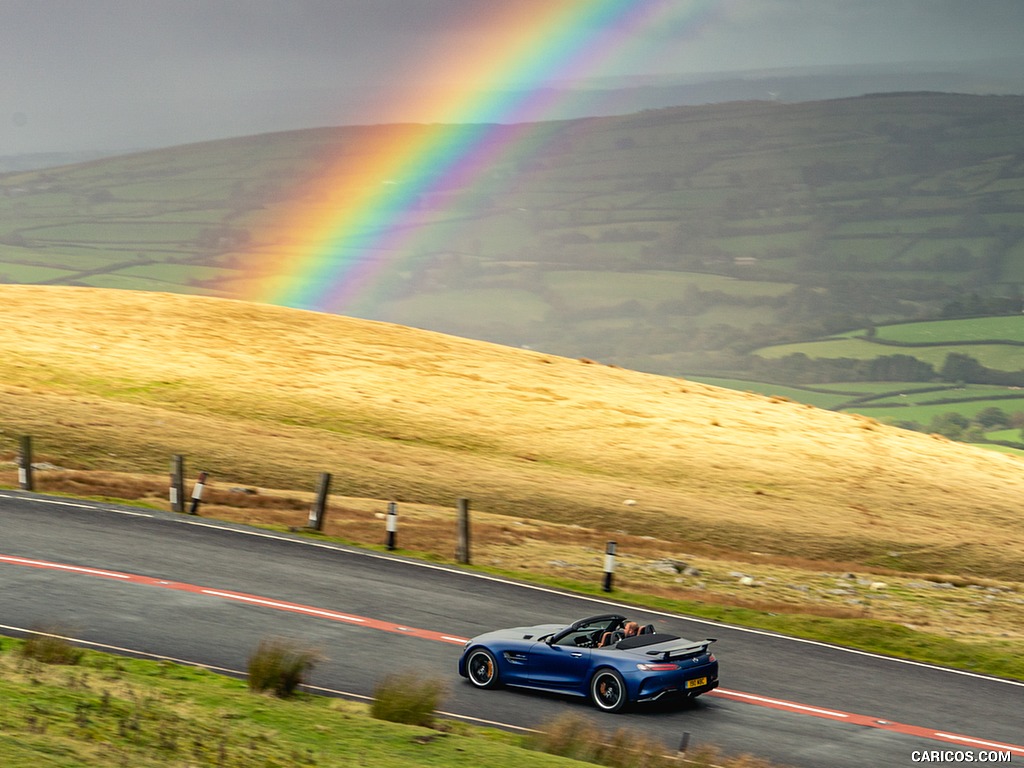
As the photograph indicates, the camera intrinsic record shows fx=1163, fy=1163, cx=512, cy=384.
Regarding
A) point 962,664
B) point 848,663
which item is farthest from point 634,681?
point 962,664

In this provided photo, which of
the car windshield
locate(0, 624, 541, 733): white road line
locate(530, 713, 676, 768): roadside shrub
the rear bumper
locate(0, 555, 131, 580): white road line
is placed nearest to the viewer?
locate(530, 713, 676, 768): roadside shrub

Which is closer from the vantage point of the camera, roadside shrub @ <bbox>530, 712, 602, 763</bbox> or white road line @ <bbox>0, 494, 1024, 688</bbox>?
roadside shrub @ <bbox>530, 712, 602, 763</bbox>

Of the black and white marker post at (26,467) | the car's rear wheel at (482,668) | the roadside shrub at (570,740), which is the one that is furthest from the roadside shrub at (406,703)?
the black and white marker post at (26,467)

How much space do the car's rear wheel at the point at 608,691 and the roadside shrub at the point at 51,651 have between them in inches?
264

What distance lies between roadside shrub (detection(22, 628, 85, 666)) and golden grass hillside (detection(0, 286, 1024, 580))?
63.0 ft

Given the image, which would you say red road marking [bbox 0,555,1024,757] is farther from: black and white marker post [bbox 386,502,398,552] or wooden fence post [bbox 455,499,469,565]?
wooden fence post [bbox 455,499,469,565]

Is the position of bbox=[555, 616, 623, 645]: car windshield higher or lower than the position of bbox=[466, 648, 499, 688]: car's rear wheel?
higher

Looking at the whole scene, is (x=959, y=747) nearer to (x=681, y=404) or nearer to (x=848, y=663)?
(x=848, y=663)

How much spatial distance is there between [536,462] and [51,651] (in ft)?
95.2

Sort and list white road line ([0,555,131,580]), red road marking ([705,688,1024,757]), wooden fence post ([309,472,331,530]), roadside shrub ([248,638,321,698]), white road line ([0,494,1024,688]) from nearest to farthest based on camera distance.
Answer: roadside shrub ([248,638,321,698])
red road marking ([705,688,1024,757])
white road line ([0,494,1024,688])
white road line ([0,555,131,580])
wooden fence post ([309,472,331,530])

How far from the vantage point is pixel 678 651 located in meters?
15.5

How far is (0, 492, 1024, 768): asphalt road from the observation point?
50.6 ft

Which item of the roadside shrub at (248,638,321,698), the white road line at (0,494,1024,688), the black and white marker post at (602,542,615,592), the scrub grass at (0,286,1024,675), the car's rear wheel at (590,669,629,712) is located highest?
the scrub grass at (0,286,1024,675)

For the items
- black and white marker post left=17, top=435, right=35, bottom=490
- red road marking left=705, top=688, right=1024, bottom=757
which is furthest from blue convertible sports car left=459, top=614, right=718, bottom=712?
black and white marker post left=17, top=435, right=35, bottom=490
